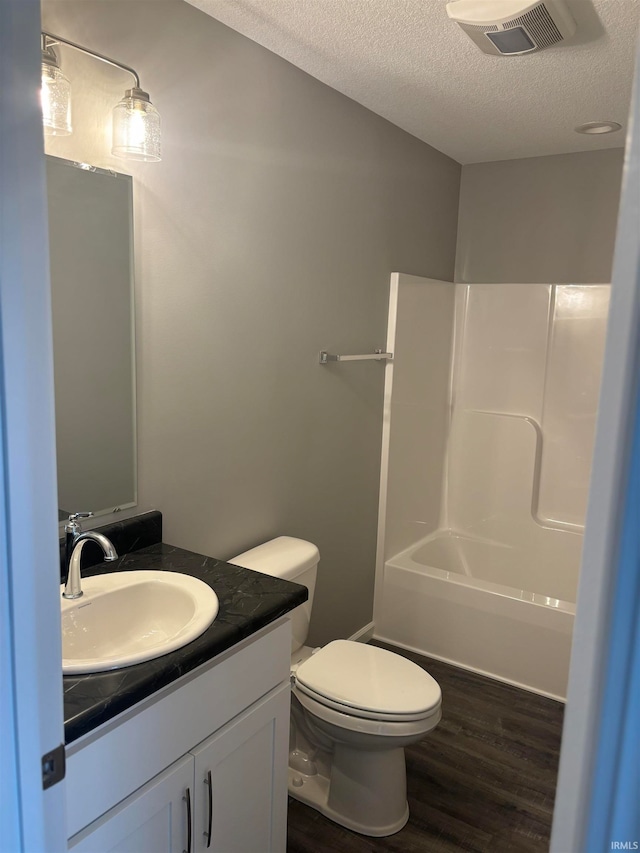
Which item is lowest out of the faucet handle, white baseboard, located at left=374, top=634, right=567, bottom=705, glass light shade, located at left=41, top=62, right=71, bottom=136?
white baseboard, located at left=374, top=634, right=567, bottom=705

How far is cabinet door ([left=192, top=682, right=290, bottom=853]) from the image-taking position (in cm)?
147

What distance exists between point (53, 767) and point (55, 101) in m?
1.34

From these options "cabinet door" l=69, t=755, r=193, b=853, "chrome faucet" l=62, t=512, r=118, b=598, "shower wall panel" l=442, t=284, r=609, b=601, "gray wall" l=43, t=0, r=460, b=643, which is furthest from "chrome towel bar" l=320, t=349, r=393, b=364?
"cabinet door" l=69, t=755, r=193, b=853

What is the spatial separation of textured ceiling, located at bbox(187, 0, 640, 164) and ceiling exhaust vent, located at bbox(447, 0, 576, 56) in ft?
0.15

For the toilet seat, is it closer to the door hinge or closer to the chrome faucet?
the chrome faucet

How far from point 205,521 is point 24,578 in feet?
4.40

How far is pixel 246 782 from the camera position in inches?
63.3

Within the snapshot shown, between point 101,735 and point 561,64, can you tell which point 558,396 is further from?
point 101,735

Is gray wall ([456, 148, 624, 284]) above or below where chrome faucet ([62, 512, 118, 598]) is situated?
above

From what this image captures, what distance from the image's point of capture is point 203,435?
6.88ft

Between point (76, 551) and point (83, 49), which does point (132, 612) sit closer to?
point (76, 551)

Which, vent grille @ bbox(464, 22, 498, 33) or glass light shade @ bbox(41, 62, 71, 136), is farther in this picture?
vent grille @ bbox(464, 22, 498, 33)

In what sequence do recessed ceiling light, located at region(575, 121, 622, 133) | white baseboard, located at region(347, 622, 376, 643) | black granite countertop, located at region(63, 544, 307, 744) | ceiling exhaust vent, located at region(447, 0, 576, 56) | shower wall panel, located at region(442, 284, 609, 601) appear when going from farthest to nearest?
shower wall panel, located at region(442, 284, 609, 601) → white baseboard, located at region(347, 622, 376, 643) → recessed ceiling light, located at region(575, 121, 622, 133) → ceiling exhaust vent, located at region(447, 0, 576, 56) → black granite countertop, located at region(63, 544, 307, 744)

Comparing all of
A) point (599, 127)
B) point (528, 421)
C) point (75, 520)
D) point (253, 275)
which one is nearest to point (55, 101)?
point (253, 275)
